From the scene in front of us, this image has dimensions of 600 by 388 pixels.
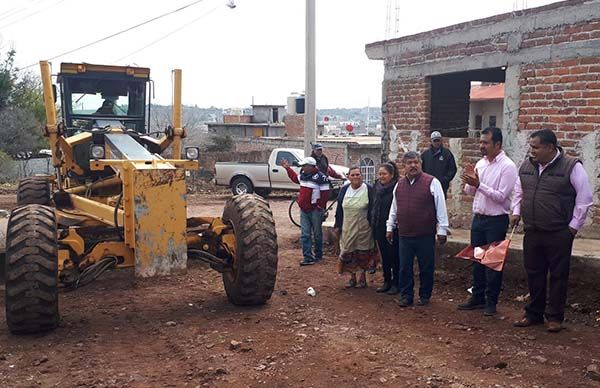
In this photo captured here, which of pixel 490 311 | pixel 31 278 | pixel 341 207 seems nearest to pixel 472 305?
pixel 490 311

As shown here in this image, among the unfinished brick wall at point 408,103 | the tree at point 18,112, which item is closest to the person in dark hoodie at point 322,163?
the unfinished brick wall at point 408,103

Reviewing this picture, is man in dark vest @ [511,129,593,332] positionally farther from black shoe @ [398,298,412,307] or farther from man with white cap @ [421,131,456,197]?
man with white cap @ [421,131,456,197]

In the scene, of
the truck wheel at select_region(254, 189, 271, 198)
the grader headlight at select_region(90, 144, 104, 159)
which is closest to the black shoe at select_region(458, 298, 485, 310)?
the grader headlight at select_region(90, 144, 104, 159)

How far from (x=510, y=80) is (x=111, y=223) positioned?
5.29 meters

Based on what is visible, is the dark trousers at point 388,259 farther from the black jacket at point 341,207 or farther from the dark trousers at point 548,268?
the dark trousers at point 548,268

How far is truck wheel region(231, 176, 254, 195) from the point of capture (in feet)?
66.7

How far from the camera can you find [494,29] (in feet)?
28.4

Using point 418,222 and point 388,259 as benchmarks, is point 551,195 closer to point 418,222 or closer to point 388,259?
point 418,222

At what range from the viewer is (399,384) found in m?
4.73

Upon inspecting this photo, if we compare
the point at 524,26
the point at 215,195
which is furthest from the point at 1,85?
the point at 524,26

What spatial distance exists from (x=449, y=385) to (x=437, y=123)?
6387 millimetres

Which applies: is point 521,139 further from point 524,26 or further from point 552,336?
point 552,336

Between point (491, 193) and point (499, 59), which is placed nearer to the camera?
point (491, 193)

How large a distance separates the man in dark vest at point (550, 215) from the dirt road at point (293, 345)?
0.31m
